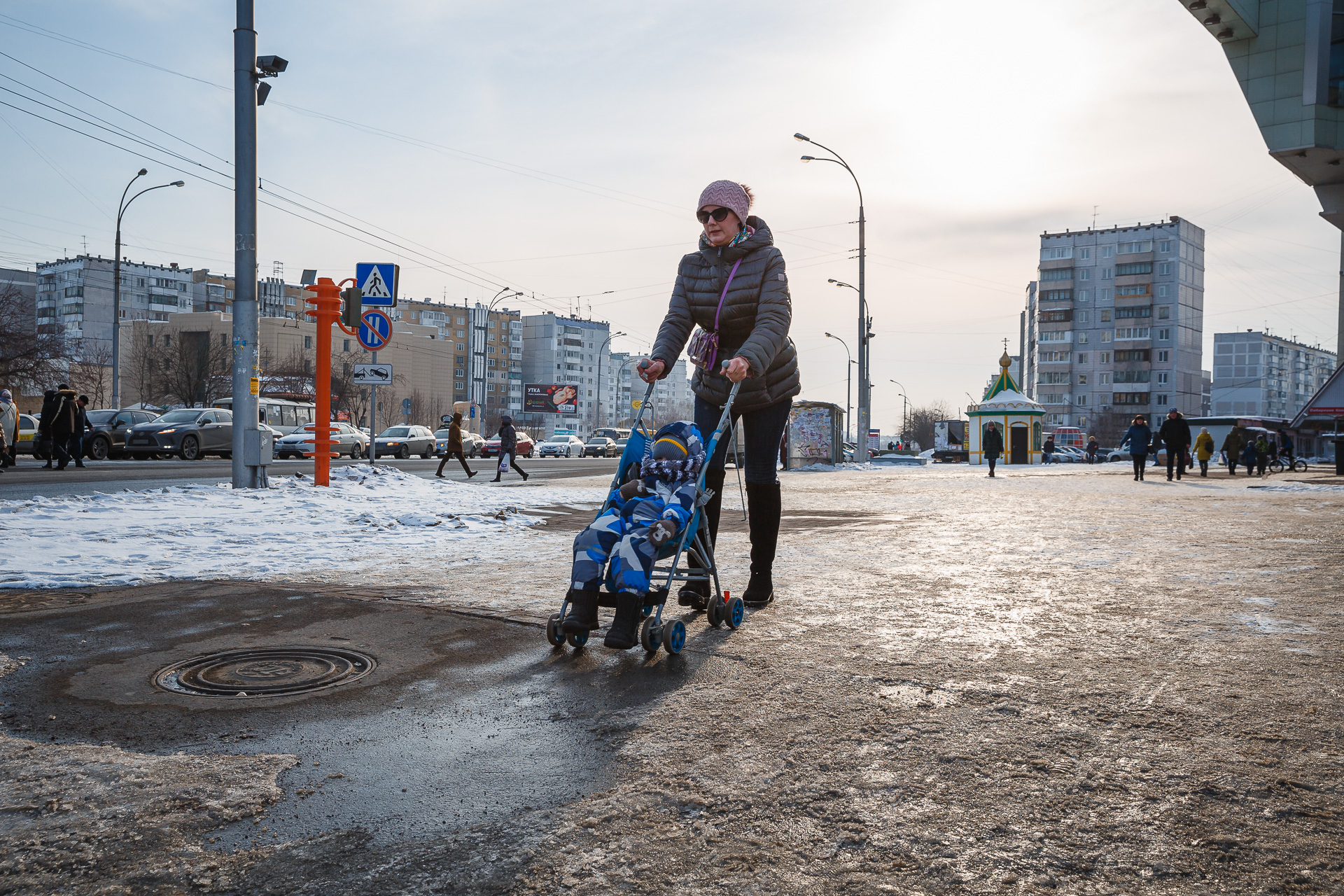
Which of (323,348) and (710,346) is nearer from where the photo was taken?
(710,346)

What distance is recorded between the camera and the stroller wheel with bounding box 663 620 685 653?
383 cm

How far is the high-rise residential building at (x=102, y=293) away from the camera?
118 metres

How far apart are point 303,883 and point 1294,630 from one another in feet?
14.1

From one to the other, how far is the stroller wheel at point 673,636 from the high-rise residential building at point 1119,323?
12078cm

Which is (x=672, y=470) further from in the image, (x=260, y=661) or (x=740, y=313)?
(x=260, y=661)

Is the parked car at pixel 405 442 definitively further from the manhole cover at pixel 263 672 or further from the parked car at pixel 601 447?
the manhole cover at pixel 263 672

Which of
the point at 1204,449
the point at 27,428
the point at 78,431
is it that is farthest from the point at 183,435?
the point at 1204,449

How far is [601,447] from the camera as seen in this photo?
55.0 m

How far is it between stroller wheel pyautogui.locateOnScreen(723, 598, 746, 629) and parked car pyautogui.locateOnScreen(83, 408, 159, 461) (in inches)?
997

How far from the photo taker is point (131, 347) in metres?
99.4

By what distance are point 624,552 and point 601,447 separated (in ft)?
168

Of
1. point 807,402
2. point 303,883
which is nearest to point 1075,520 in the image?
point 303,883

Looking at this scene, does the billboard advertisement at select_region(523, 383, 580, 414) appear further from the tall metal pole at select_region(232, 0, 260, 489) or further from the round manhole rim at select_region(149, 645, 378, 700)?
the round manhole rim at select_region(149, 645, 378, 700)

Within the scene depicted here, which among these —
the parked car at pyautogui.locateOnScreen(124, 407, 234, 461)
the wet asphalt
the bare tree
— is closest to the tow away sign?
the wet asphalt
